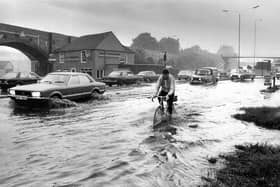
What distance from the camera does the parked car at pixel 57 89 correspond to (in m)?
11.2

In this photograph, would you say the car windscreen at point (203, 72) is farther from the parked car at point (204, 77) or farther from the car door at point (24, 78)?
the car door at point (24, 78)

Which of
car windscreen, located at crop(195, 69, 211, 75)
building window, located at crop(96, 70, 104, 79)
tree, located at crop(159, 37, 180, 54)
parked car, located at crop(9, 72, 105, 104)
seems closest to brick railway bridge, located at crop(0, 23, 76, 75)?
building window, located at crop(96, 70, 104, 79)

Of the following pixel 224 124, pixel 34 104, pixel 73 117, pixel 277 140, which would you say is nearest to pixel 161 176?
pixel 277 140

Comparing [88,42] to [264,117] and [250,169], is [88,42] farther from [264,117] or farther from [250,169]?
[250,169]

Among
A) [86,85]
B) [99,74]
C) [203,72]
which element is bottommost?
[86,85]

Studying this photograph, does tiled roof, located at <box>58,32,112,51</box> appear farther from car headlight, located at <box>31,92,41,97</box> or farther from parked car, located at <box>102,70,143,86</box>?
car headlight, located at <box>31,92,41,97</box>

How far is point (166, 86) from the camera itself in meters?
9.66

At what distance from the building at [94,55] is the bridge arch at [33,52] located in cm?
240

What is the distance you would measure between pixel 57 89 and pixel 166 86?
4.89 metres

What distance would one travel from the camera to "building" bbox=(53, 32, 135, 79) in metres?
47.2

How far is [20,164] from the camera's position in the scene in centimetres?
520

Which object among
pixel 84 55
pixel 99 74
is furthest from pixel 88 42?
pixel 99 74

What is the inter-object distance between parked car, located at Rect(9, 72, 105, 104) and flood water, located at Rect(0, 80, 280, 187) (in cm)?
83

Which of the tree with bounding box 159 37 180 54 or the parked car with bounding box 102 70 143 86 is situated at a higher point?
the tree with bounding box 159 37 180 54
